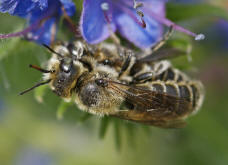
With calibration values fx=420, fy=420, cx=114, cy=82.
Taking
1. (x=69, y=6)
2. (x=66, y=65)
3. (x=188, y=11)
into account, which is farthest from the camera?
(x=188, y=11)

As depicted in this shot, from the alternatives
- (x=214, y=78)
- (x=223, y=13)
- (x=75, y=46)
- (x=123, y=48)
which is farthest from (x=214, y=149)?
(x=75, y=46)

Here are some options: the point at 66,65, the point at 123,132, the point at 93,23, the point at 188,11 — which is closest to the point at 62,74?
the point at 66,65

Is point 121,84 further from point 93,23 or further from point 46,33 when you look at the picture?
point 46,33

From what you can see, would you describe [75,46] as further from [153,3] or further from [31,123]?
[31,123]

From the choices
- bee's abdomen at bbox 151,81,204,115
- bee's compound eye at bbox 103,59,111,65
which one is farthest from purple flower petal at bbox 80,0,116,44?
bee's abdomen at bbox 151,81,204,115

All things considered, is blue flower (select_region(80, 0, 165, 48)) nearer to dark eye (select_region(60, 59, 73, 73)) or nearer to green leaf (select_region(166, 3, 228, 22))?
green leaf (select_region(166, 3, 228, 22))

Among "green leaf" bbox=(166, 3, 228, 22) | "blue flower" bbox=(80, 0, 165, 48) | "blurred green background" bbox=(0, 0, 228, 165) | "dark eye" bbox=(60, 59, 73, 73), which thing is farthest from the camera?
"blurred green background" bbox=(0, 0, 228, 165)

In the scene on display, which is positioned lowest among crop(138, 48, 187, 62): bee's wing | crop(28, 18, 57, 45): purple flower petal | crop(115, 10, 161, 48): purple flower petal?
crop(28, 18, 57, 45): purple flower petal
